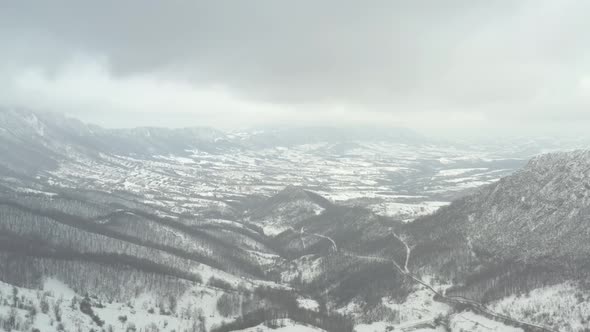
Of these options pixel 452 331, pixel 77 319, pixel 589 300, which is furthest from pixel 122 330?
pixel 589 300

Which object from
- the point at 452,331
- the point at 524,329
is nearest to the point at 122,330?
the point at 452,331

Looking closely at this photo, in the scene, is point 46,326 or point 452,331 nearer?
point 46,326

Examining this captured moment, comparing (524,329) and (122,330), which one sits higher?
(524,329)

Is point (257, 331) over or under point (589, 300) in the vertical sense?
under

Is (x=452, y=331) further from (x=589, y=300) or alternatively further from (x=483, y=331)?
(x=589, y=300)

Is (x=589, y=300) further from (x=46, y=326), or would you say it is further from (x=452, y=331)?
(x=46, y=326)

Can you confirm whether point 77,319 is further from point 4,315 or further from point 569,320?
point 569,320

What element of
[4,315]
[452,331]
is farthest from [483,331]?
[4,315]
